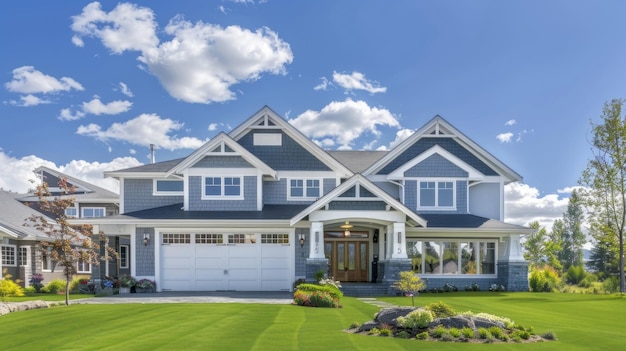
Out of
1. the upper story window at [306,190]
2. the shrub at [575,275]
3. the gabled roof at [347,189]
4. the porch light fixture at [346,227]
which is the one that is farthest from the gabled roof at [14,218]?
the shrub at [575,275]

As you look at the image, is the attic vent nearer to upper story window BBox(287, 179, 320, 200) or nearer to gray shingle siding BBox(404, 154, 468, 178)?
upper story window BBox(287, 179, 320, 200)

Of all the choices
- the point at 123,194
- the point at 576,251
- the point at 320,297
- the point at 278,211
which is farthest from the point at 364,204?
the point at 576,251

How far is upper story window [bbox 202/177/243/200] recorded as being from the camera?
24234 mm

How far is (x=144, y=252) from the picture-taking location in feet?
76.3

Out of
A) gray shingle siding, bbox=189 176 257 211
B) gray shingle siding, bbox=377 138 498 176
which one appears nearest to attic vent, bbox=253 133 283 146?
gray shingle siding, bbox=189 176 257 211

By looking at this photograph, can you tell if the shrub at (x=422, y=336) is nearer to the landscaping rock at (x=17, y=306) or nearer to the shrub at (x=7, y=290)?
the landscaping rock at (x=17, y=306)

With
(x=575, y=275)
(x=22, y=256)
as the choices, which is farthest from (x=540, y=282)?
(x=22, y=256)

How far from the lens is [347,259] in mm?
25188

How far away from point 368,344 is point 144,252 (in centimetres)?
1584

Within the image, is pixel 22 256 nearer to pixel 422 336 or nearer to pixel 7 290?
pixel 7 290

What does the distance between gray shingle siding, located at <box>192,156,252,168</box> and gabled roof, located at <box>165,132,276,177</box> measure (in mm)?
197

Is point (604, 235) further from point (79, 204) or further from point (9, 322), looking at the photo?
point (79, 204)

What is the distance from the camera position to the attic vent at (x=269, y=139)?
2570 cm

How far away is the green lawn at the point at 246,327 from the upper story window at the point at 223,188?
8649mm
